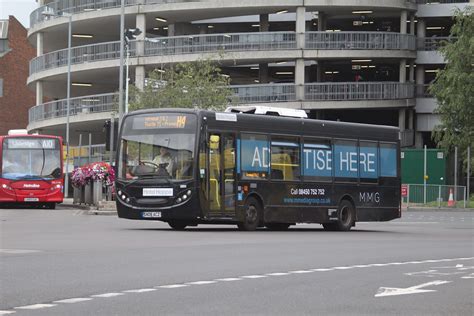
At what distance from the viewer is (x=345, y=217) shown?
31953 mm

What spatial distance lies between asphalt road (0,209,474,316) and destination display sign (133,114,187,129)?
4.64m

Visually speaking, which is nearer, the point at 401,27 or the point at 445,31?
the point at 401,27

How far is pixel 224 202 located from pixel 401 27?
152 ft

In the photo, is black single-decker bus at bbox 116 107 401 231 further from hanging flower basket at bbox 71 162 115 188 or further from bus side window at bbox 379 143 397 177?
hanging flower basket at bbox 71 162 115 188

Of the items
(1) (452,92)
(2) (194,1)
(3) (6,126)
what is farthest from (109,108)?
(3) (6,126)

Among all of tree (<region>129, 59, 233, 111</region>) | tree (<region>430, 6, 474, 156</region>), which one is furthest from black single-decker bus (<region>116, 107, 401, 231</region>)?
tree (<region>430, 6, 474, 156</region>)

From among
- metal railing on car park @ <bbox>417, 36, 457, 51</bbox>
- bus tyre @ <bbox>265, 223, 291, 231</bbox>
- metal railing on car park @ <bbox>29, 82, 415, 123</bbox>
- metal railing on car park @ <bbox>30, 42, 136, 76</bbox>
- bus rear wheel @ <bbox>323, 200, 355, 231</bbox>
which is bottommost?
bus tyre @ <bbox>265, 223, 291, 231</bbox>

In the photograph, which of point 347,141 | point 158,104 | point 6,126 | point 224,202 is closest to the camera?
point 224,202

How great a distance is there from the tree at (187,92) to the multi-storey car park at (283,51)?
6428mm

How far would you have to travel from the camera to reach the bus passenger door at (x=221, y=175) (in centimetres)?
2821

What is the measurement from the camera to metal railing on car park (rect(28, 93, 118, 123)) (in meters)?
74.6

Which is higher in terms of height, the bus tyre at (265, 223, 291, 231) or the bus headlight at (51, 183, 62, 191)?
the bus headlight at (51, 183, 62, 191)

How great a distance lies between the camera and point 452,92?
61719 mm

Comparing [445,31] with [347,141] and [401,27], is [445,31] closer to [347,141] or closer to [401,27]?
[401,27]
